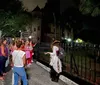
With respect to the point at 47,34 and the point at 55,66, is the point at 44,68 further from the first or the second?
the point at 47,34

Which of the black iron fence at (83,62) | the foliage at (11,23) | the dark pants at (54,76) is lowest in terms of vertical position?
the dark pants at (54,76)

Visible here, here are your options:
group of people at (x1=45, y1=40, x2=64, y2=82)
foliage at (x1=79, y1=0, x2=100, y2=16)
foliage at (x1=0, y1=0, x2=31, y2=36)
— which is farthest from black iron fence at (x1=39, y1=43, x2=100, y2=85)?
foliage at (x1=0, y1=0, x2=31, y2=36)

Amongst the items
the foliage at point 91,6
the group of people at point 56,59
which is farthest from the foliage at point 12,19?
the group of people at point 56,59

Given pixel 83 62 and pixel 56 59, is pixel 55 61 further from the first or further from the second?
pixel 83 62

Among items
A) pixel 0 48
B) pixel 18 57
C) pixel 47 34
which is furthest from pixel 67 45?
pixel 47 34

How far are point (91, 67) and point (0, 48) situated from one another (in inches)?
147

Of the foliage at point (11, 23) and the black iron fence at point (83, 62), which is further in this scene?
the foliage at point (11, 23)

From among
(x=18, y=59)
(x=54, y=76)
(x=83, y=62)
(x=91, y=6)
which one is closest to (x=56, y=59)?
(x=54, y=76)

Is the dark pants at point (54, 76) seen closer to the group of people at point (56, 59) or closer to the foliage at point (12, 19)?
the group of people at point (56, 59)

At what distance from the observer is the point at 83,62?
12656 mm

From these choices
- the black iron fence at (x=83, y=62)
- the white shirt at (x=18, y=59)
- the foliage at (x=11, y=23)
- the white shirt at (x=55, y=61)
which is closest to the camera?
the white shirt at (x=18, y=59)

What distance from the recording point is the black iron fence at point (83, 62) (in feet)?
36.1

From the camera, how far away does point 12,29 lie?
77188mm

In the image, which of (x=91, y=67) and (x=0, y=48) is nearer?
(x=91, y=67)
